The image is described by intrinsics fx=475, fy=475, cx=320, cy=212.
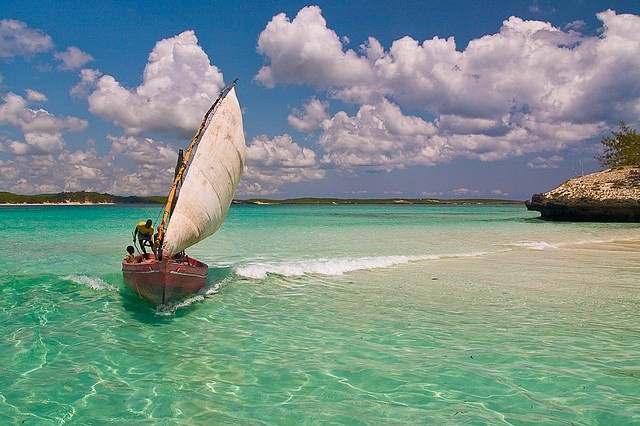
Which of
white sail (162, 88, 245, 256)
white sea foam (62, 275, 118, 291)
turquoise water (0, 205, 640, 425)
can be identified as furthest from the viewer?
white sea foam (62, 275, 118, 291)

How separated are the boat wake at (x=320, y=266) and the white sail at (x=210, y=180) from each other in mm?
3396

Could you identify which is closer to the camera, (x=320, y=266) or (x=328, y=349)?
(x=328, y=349)

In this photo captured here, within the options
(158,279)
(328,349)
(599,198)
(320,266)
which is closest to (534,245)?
(320,266)

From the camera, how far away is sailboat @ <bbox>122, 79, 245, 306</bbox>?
12086mm

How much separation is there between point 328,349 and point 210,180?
22.7 feet

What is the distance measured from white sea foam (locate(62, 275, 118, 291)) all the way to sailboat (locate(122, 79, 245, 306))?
264cm

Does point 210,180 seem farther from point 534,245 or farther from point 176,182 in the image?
point 534,245

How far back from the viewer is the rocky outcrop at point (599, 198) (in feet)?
155

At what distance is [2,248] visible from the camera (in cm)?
2608

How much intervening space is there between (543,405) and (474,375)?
120 centimetres

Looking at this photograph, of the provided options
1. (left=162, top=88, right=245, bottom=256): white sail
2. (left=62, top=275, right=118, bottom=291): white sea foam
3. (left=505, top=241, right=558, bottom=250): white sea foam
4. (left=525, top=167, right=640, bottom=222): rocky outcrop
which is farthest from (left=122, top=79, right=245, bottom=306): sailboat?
(left=525, top=167, right=640, bottom=222): rocky outcrop

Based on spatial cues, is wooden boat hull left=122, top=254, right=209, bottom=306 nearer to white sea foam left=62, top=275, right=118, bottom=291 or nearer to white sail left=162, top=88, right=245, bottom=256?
white sail left=162, top=88, right=245, bottom=256

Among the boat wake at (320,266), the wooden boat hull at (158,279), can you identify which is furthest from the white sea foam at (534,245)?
the wooden boat hull at (158,279)

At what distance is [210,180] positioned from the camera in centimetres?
1391
